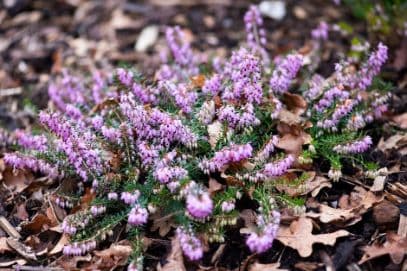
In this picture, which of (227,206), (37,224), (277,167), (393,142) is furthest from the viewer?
(393,142)

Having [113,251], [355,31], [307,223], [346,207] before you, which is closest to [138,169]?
[113,251]

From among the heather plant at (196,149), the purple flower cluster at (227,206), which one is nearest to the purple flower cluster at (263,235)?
the heather plant at (196,149)

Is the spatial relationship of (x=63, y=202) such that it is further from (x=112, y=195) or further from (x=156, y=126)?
(x=156, y=126)

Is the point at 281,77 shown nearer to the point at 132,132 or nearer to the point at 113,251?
the point at 132,132

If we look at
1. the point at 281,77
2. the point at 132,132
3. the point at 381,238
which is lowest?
the point at 381,238

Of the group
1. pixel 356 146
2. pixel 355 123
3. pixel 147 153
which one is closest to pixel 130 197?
pixel 147 153

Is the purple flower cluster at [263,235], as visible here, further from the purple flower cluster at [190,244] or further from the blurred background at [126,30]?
the blurred background at [126,30]

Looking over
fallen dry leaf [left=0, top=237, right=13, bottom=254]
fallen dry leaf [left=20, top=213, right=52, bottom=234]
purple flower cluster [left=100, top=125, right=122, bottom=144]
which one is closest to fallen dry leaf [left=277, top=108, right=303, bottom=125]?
purple flower cluster [left=100, top=125, right=122, bottom=144]
